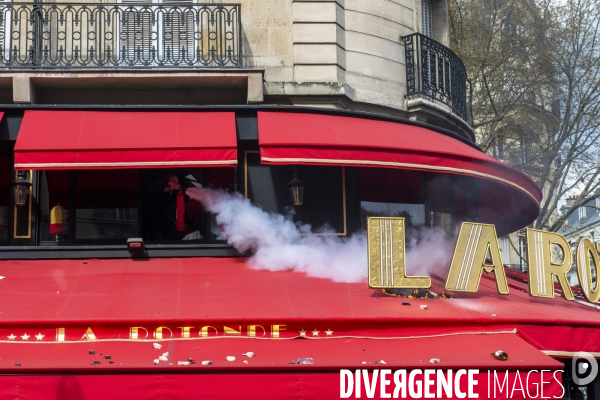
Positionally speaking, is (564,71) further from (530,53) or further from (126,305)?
(126,305)

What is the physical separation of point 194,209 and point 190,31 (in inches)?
98.9

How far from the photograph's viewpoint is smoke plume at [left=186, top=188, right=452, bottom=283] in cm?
1016

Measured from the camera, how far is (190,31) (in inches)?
450

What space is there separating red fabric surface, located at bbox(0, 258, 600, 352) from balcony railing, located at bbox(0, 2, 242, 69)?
9.20 ft

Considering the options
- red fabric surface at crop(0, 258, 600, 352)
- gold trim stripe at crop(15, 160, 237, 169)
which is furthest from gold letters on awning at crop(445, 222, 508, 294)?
gold trim stripe at crop(15, 160, 237, 169)

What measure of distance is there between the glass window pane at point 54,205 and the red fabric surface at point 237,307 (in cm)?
52

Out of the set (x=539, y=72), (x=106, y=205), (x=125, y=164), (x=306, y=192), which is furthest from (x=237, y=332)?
(x=539, y=72)

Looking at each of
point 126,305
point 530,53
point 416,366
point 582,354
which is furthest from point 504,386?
point 530,53

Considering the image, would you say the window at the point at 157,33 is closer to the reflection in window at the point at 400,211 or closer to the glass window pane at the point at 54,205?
the glass window pane at the point at 54,205

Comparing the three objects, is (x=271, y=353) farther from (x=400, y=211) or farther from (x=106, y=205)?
(x=400, y=211)

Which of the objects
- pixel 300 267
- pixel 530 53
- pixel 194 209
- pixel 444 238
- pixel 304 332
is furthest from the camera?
pixel 530 53

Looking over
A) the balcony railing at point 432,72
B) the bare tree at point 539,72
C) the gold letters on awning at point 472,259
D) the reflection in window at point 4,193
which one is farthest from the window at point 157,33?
the bare tree at point 539,72

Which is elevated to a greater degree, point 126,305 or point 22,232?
point 22,232

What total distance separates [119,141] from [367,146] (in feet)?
9.82
